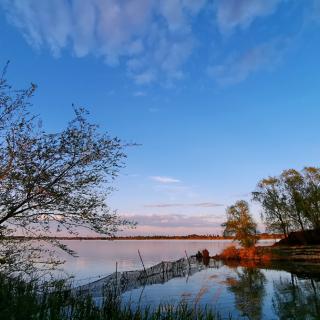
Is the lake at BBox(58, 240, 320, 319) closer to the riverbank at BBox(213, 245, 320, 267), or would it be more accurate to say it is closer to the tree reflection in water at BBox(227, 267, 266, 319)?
the tree reflection in water at BBox(227, 267, 266, 319)

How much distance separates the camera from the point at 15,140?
40.0ft

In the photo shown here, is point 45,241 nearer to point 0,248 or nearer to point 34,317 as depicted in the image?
point 0,248

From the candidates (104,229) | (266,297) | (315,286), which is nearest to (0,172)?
(104,229)

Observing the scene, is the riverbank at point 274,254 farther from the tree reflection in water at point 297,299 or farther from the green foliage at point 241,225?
the tree reflection in water at point 297,299

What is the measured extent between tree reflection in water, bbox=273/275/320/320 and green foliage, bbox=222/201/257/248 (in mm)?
29264

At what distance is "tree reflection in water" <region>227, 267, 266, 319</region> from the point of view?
80.0ft

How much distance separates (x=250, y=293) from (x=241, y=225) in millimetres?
37204

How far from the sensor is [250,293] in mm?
32188

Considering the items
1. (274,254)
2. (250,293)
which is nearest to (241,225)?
(274,254)

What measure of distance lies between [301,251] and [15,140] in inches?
2209

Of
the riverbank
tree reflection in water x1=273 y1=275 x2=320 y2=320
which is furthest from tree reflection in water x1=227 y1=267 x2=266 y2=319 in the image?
the riverbank

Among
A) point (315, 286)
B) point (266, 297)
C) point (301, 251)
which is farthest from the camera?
point (301, 251)

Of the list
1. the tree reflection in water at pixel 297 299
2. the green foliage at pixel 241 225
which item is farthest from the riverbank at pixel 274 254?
the tree reflection in water at pixel 297 299

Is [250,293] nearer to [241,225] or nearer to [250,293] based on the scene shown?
[250,293]
